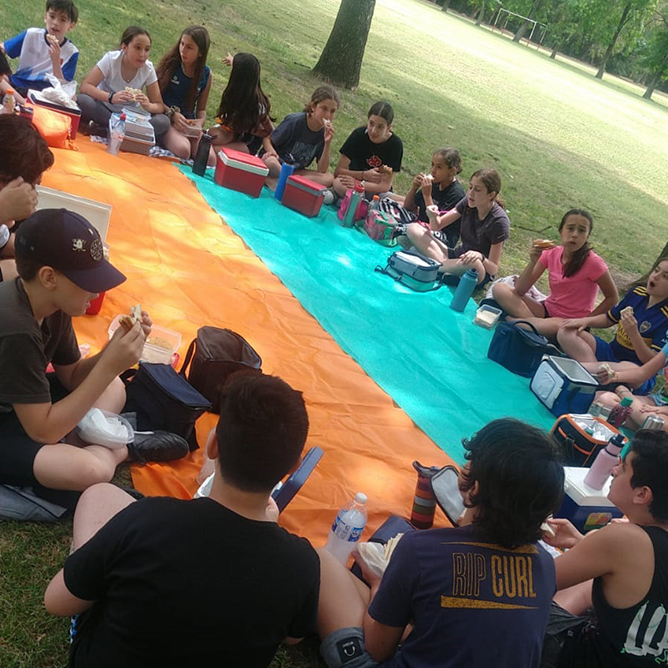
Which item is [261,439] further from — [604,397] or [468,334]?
[468,334]

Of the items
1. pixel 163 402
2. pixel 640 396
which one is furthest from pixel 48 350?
pixel 640 396

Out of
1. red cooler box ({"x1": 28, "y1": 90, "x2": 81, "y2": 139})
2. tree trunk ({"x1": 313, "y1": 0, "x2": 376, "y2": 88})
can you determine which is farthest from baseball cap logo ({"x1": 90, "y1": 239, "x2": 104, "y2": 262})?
tree trunk ({"x1": 313, "y1": 0, "x2": 376, "y2": 88})

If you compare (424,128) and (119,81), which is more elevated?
(424,128)

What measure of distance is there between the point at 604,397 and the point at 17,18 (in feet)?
26.9

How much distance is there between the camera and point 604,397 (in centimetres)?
479

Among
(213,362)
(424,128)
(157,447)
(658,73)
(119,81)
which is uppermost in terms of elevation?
Result: (658,73)

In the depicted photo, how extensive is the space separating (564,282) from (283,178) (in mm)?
2696

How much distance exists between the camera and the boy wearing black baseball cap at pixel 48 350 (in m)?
2.30

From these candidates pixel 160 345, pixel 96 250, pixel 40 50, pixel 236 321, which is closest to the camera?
pixel 96 250

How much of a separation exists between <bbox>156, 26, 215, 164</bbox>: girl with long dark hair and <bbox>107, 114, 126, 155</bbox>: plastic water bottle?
673 millimetres

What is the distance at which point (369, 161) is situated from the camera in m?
7.26

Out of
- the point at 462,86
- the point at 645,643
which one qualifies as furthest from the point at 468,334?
the point at 462,86

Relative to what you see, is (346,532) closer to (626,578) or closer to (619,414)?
(626,578)

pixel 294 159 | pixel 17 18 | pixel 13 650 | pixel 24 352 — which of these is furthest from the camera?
pixel 17 18
